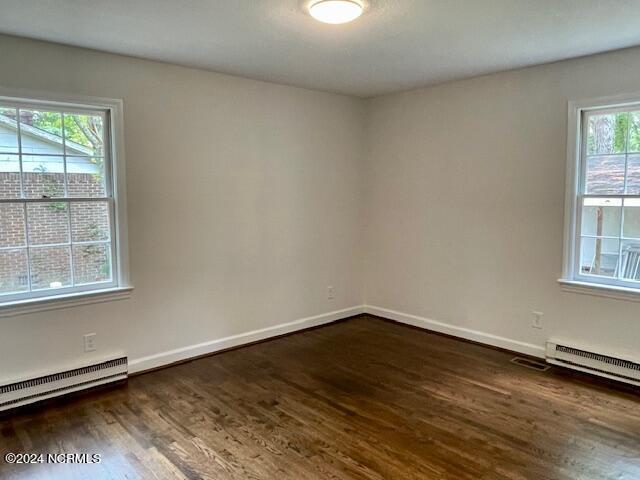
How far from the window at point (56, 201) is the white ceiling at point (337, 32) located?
556 millimetres

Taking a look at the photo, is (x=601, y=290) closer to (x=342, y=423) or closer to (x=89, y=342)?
(x=342, y=423)

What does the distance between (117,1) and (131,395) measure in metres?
2.53

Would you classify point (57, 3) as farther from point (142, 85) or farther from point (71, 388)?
point (71, 388)

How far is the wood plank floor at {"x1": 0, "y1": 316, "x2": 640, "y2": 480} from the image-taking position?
2465 millimetres

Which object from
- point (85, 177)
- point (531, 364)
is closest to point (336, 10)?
point (85, 177)

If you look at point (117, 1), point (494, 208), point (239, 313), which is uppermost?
point (117, 1)

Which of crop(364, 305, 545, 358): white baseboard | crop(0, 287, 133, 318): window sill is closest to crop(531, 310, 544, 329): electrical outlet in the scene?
crop(364, 305, 545, 358): white baseboard

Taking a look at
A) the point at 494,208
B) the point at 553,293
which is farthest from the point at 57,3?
the point at 553,293

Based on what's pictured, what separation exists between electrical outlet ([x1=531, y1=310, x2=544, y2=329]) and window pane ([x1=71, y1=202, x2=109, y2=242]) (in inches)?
140

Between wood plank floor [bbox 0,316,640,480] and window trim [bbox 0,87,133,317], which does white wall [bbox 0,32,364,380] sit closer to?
window trim [bbox 0,87,133,317]

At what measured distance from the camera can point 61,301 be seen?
335cm

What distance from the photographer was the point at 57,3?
2.54 meters

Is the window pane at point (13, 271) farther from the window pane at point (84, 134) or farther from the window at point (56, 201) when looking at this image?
the window pane at point (84, 134)

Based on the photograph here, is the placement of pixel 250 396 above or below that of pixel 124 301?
below
